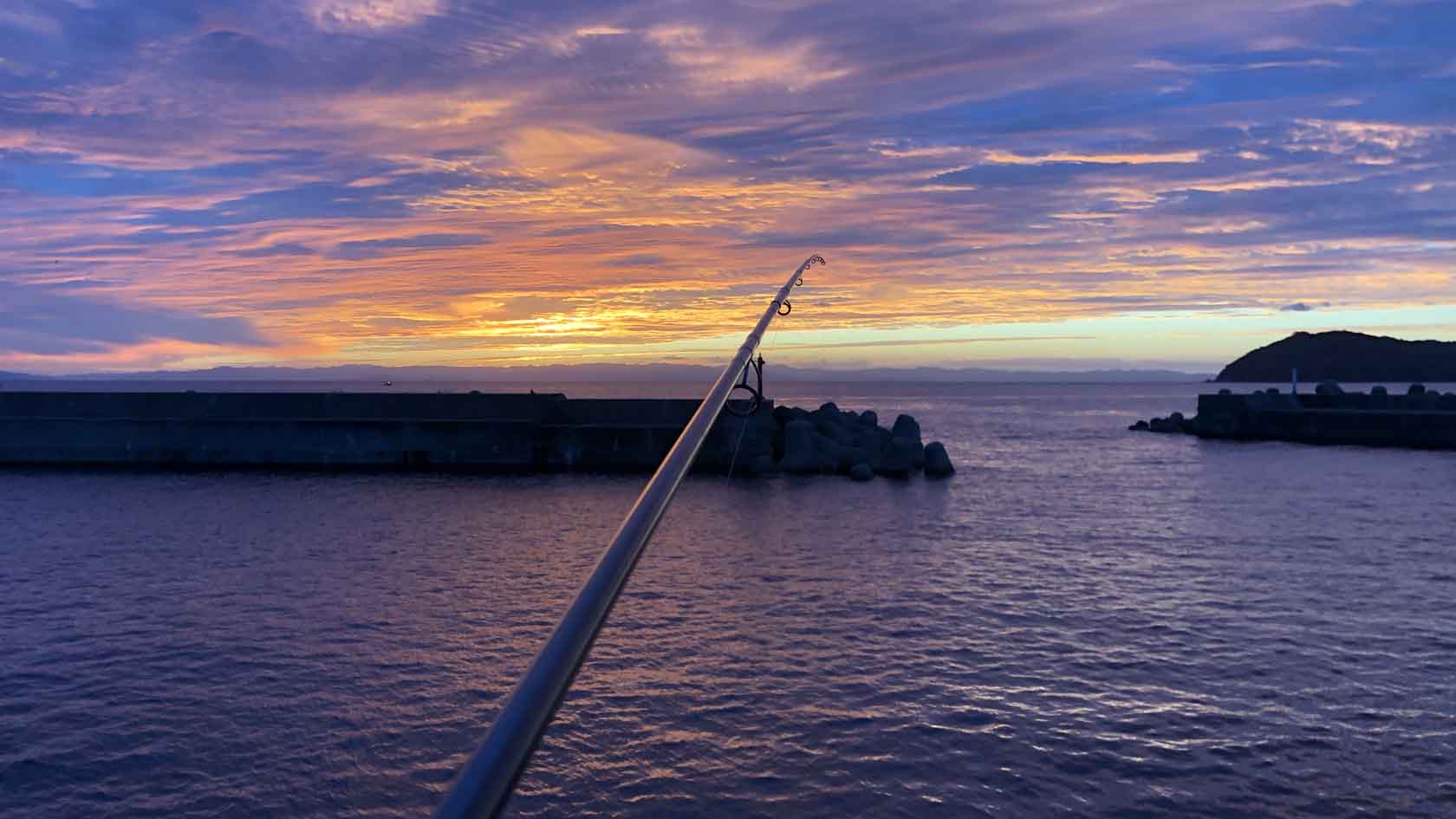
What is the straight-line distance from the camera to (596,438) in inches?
1326

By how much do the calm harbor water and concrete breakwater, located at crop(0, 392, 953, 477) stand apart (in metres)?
10.3

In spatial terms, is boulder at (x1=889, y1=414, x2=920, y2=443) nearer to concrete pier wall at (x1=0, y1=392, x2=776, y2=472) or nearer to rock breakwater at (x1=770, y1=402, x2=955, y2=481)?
rock breakwater at (x1=770, y1=402, x2=955, y2=481)

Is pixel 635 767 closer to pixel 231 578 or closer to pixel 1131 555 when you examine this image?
pixel 231 578

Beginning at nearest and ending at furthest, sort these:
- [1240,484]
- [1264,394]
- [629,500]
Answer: [629,500], [1240,484], [1264,394]

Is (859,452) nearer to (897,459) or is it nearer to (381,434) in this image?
(897,459)

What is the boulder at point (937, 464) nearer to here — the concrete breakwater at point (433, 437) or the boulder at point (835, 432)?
the concrete breakwater at point (433, 437)

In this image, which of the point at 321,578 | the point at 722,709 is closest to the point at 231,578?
the point at 321,578

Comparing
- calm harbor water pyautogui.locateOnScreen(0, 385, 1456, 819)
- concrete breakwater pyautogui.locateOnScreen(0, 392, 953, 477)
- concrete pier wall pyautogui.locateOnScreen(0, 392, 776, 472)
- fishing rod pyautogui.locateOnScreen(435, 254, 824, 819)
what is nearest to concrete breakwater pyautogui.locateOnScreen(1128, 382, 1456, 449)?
concrete breakwater pyautogui.locateOnScreen(0, 392, 953, 477)

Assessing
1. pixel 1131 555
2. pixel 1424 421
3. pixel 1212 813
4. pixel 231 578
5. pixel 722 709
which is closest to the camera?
pixel 1212 813

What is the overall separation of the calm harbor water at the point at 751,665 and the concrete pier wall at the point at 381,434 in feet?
33.7

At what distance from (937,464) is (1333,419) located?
30.1 metres

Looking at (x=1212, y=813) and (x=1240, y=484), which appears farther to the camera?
(x=1240, y=484)

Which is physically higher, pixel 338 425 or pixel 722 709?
pixel 338 425

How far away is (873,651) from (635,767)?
13.3 ft
